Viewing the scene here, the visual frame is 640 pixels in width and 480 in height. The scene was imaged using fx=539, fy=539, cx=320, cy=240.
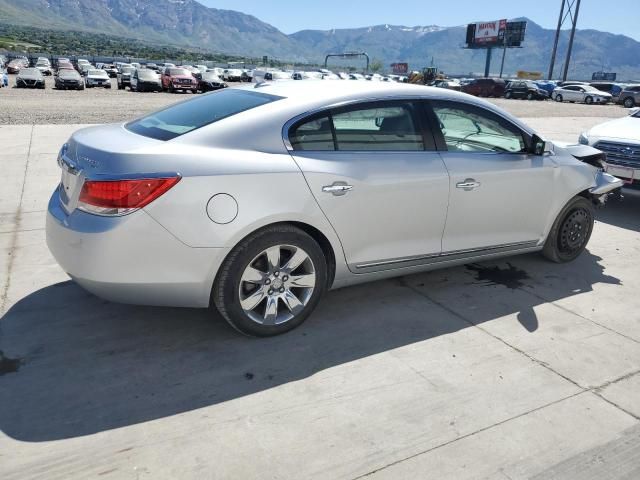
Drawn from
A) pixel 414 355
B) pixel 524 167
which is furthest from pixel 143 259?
pixel 524 167

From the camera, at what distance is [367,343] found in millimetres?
3502

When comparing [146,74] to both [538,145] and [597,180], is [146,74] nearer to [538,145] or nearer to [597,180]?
[597,180]

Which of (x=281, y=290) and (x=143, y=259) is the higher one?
(x=143, y=259)

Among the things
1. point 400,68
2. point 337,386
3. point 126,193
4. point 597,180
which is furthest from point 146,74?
point 400,68

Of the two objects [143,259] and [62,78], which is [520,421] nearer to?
[143,259]

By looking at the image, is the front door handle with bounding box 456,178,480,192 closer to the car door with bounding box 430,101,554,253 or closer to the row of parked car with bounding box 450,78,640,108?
the car door with bounding box 430,101,554,253

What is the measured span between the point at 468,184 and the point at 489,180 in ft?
0.77

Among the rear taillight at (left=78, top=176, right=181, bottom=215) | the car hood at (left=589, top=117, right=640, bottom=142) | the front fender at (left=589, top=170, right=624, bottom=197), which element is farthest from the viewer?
the car hood at (left=589, top=117, right=640, bottom=142)

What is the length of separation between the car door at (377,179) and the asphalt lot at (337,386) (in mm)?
532

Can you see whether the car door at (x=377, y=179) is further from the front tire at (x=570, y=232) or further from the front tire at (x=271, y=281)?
the front tire at (x=570, y=232)

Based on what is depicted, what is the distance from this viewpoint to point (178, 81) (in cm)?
3053

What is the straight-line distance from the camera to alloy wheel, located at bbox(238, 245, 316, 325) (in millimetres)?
3285

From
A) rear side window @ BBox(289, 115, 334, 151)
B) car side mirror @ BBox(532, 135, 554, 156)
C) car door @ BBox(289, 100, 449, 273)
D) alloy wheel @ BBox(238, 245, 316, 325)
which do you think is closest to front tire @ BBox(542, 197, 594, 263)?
car side mirror @ BBox(532, 135, 554, 156)

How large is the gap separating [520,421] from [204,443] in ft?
5.26
